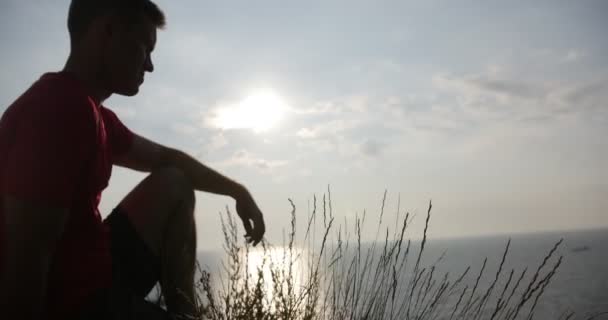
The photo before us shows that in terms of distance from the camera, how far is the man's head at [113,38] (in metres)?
1.60

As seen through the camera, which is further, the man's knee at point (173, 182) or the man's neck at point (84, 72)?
the man's knee at point (173, 182)

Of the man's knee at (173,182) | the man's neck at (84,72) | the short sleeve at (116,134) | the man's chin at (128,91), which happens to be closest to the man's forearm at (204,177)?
the short sleeve at (116,134)

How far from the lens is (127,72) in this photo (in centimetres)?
169

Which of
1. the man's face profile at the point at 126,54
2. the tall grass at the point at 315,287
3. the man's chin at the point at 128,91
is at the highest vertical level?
the man's face profile at the point at 126,54

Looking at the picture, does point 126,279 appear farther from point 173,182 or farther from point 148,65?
point 148,65

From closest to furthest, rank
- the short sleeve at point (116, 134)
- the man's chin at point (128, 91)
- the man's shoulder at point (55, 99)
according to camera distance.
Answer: the man's shoulder at point (55, 99), the man's chin at point (128, 91), the short sleeve at point (116, 134)

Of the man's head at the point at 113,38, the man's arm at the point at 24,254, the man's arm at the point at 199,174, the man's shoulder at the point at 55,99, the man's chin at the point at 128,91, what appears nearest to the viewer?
the man's arm at the point at 24,254

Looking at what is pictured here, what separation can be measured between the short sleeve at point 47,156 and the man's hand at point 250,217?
1.23 metres

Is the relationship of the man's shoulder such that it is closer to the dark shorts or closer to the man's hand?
the dark shorts

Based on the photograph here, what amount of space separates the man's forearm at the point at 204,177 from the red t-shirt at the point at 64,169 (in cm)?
83

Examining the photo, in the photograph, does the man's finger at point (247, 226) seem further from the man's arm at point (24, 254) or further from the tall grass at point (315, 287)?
the man's arm at point (24, 254)

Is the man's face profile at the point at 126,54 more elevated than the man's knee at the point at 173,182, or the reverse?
the man's face profile at the point at 126,54

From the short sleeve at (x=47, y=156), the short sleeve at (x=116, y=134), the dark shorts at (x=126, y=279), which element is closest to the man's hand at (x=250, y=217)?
the dark shorts at (x=126, y=279)

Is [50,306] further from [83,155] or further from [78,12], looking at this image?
[78,12]
